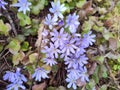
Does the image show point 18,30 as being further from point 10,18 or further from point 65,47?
point 65,47

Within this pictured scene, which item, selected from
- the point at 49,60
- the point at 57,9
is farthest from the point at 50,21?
the point at 49,60

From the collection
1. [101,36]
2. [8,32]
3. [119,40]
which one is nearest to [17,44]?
[8,32]

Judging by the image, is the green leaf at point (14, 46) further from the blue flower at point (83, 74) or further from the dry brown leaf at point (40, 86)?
the blue flower at point (83, 74)

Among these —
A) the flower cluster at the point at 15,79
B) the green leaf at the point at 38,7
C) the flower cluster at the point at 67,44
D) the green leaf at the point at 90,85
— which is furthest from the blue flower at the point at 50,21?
the green leaf at the point at 90,85

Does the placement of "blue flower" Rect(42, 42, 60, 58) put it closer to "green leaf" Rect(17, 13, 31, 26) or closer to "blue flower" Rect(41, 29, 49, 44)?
"blue flower" Rect(41, 29, 49, 44)

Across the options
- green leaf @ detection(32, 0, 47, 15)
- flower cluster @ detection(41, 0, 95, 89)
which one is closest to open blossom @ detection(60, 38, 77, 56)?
flower cluster @ detection(41, 0, 95, 89)

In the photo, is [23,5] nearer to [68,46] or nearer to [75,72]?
[68,46]
